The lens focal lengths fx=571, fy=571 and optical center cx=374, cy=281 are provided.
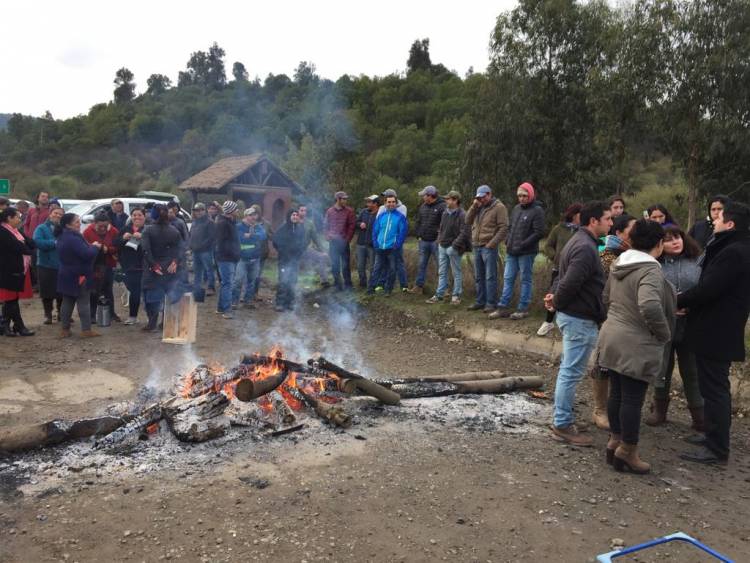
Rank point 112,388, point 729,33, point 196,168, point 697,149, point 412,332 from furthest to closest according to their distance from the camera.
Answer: point 196,168 < point 697,149 < point 729,33 < point 412,332 < point 112,388

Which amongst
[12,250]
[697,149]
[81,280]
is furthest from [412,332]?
[697,149]

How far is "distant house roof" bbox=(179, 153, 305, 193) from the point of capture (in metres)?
22.4

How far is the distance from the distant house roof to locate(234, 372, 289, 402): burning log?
693 inches

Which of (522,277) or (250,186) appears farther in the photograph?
(250,186)

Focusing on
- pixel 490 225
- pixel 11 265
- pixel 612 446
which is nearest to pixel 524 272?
pixel 490 225

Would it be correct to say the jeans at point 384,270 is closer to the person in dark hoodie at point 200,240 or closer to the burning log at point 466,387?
the person in dark hoodie at point 200,240

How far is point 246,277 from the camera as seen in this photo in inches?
454

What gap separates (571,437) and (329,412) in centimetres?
218

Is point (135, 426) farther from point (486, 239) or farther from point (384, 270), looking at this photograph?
point (384, 270)

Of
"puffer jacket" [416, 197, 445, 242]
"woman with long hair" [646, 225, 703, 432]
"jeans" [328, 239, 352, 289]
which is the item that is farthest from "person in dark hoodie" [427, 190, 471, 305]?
"woman with long hair" [646, 225, 703, 432]

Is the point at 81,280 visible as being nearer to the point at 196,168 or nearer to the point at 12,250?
the point at 12,250

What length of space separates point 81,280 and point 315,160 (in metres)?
18.5

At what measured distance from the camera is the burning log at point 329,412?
5160mm

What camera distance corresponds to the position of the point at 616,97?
16.3m
